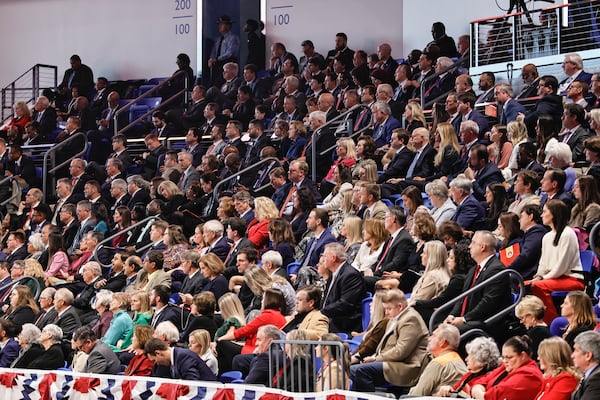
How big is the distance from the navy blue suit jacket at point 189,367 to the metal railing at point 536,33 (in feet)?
21.9

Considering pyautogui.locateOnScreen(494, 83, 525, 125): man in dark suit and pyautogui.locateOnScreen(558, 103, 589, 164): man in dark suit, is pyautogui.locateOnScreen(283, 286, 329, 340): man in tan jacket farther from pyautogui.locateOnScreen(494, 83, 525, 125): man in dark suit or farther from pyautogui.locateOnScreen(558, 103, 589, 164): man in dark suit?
pyautogui.locateOnScreen(494, 83, 525, 125): man in dark suit

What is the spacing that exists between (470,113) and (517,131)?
1238mm

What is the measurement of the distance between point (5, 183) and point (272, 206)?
5.52 m

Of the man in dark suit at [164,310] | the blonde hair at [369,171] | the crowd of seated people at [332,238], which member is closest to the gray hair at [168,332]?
the crowd of seated people at [332,238]

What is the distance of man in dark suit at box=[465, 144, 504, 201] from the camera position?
10266mm

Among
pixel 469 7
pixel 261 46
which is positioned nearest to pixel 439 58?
pixel 469 7

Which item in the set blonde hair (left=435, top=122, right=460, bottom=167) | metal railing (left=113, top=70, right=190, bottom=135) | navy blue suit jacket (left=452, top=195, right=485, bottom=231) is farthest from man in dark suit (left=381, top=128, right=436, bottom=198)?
metal railing (left=113, top=70, right=190, bottom=135)

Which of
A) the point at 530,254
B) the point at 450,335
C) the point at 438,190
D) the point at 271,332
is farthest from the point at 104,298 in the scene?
the point at 450,335

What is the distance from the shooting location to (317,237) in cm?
1032

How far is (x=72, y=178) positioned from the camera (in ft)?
50.9

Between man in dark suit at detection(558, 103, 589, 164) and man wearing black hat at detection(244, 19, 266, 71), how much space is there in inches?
350

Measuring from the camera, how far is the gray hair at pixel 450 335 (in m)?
7.52

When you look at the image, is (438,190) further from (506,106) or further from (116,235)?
(116,235)

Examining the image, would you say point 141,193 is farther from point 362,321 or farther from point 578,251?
point 578,251
